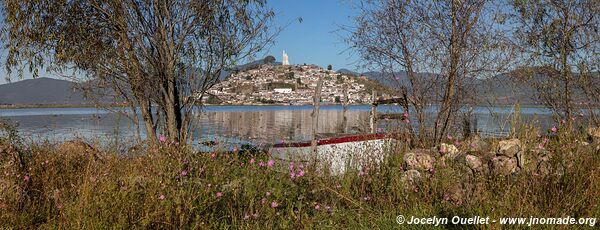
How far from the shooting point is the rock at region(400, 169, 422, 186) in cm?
609

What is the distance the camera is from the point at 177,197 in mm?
5000

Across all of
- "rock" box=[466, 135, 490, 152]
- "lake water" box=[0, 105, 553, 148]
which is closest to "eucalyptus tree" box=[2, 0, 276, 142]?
"lake water" box=[0, 105, 553, 148]

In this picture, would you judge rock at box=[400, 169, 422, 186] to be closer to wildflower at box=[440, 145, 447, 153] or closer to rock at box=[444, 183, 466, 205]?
rock at box=[444, 183, 466, 205]

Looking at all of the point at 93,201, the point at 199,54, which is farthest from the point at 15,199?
the point at 199,54

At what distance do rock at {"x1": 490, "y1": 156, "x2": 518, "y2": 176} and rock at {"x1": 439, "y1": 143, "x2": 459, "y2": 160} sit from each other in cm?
56

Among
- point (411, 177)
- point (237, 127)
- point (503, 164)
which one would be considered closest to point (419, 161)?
point (411, 177)

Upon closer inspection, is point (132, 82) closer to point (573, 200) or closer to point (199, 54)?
point (199, 54)

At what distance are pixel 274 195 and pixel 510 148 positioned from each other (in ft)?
11.5

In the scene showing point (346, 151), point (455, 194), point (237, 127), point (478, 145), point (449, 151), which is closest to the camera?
point (455, 194)

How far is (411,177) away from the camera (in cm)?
625

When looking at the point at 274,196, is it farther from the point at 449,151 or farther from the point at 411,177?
the point at 449,151

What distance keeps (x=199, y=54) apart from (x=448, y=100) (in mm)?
5556

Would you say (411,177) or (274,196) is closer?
(411,177)

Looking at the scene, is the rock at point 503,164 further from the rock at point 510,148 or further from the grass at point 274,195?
the grass at point 274,195
